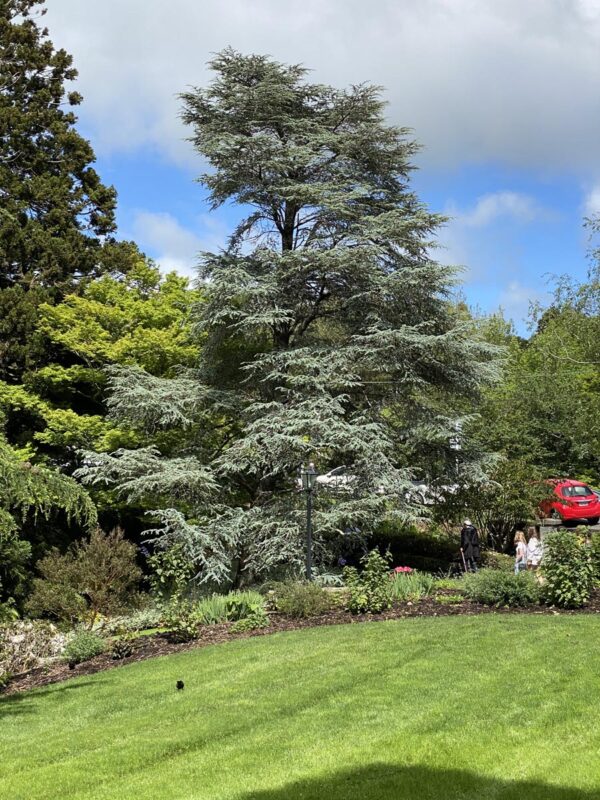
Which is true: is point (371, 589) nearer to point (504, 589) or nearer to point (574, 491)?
point (504, 589)

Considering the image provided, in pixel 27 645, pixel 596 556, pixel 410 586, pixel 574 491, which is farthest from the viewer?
pixel 574 491

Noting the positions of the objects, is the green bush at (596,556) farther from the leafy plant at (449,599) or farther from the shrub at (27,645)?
the shrub at (27,645)

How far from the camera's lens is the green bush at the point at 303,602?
1155cm

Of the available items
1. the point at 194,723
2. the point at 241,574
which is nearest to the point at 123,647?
the point at 194,723

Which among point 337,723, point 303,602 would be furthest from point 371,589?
point 337,723

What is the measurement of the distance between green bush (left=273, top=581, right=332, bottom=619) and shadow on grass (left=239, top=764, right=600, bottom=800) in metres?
6.96

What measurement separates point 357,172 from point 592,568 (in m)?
10.7

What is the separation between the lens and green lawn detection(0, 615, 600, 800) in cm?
446

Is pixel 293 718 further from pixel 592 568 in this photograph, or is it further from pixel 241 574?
pixel 241 574

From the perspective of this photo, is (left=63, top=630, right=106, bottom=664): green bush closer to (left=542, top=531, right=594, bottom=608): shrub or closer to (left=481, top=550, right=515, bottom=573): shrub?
(left=542, top=531, right=594, bottom=608): shrub

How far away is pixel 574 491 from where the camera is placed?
22.3 meters

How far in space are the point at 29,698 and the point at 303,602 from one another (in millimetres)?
4388

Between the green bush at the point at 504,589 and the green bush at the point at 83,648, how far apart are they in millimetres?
5582

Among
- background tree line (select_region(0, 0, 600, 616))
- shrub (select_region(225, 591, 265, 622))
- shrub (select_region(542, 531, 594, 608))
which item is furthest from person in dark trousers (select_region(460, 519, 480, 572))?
shrub (select_region(225, 591, 265, 622))
